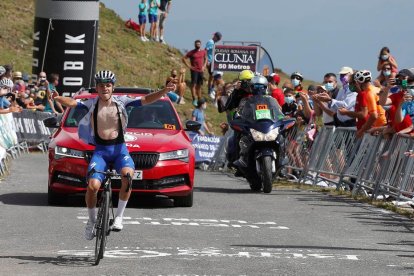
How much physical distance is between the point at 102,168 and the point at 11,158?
17.7 metres

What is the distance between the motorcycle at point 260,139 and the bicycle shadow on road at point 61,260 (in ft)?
29.4

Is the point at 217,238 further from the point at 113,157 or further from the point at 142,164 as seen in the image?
the point at 142,164

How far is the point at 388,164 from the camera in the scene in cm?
1953

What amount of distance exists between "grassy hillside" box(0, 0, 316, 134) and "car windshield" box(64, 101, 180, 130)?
27941 millimetres

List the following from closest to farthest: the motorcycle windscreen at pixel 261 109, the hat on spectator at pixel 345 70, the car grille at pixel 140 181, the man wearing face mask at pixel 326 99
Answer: the car grille at pixel 140 181
the motorcycle windscreen at pixel 261 109
the man wearing face mask at pixel 326 99
the hat on spectator at pixel 345 70

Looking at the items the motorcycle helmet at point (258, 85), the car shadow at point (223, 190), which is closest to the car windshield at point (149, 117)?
the car shadow at point (223, 190)

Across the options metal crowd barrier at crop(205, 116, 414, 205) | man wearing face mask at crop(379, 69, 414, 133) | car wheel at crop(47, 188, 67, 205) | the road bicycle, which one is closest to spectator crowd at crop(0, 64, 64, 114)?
metal crowd barrier at crop(205, 116, 414, 205)

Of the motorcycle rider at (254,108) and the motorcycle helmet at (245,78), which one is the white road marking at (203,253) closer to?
the motorcycle rider at (254,108)

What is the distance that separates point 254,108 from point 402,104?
360 cm

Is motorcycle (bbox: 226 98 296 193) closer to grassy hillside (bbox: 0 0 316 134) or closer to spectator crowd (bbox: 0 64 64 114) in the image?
spectator crowd (bbox: 0 64 64 114)

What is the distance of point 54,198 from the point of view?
1836 cm

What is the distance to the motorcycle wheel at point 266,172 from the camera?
21.2 meters

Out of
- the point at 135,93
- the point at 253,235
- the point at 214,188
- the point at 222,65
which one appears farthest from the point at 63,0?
the point at 253,235

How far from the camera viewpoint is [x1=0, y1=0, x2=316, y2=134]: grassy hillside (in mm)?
50500
